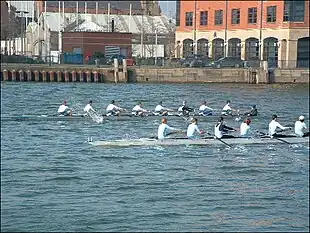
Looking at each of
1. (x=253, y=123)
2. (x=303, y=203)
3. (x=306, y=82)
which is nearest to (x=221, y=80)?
(x=306, y=82)

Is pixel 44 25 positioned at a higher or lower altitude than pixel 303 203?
higher

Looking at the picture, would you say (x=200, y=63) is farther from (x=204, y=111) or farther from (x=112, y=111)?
(x=112, y=111)

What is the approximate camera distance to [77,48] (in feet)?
346

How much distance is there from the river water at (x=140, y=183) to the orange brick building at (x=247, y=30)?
46456 millimetres

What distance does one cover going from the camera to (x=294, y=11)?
91.2m

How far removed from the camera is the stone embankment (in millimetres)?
83812

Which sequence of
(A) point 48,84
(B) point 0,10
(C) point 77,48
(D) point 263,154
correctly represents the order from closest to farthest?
(D) point 263,154
(A) point 48,84
(C) point 77,48
(B) point 0,10

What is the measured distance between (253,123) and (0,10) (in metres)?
106

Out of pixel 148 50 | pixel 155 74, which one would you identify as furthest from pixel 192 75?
pixel 148 50

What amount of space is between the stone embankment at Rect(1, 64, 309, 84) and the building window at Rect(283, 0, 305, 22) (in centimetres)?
867

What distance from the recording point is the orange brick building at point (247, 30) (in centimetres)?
9056

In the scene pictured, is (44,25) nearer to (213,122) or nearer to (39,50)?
(39,50)

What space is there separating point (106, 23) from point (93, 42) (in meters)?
19.2

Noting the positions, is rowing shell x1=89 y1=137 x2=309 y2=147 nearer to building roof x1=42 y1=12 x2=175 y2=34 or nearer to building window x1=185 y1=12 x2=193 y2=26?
building window x1=185 y1=12 x2=193 y2=26
